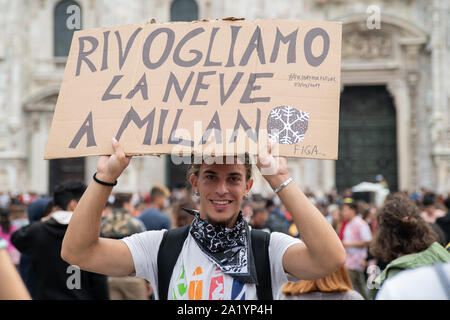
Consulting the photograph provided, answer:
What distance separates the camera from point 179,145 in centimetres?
252

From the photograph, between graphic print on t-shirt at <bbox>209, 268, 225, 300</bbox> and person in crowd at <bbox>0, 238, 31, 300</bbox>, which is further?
graphic print on t-shirt at <bbox>209, 268, 225, 300</bbox>

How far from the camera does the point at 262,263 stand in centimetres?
244

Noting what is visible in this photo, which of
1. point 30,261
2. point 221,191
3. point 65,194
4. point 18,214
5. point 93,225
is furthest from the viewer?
point 18,214

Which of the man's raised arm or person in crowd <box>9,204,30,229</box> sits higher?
the man's raised arm

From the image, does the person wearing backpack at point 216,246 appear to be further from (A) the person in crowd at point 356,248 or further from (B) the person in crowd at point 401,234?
(A) the person in crowd at point 356,248

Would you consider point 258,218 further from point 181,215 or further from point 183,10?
point 183,10

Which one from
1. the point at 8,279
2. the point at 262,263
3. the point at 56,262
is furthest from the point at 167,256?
the point at 56,262

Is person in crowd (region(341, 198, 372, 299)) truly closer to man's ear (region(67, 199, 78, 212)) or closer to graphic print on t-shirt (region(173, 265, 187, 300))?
man's ear (region(67, 199, 78, 212))

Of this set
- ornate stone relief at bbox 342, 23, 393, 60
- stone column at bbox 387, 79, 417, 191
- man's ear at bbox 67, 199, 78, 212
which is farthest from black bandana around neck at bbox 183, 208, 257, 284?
ornate stone relief at bbox 342, 23, 393, 60

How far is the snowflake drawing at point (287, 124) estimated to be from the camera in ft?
8.13

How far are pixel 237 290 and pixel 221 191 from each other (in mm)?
417

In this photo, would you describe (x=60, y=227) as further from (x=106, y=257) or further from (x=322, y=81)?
(x=322, y=81)

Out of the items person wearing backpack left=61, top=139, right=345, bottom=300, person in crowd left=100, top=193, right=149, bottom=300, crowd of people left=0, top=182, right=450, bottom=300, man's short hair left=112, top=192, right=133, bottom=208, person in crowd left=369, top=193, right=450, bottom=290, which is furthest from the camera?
man's short hair left=112, top=192, right=133, bottom=208

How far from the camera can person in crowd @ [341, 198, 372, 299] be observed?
744 cm
